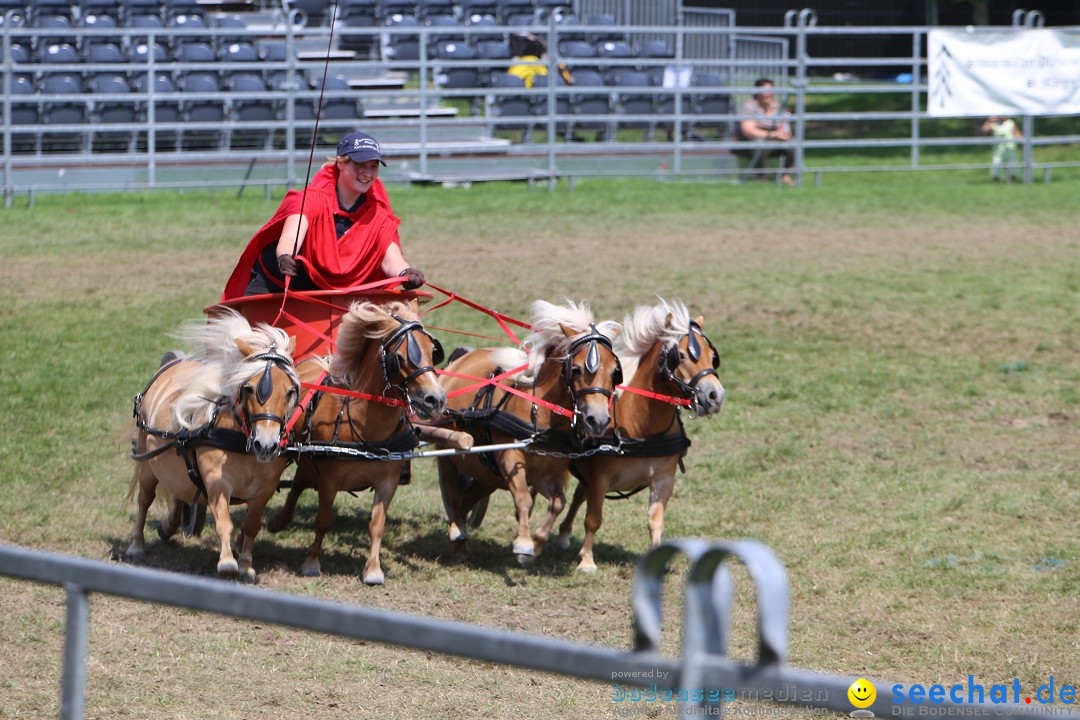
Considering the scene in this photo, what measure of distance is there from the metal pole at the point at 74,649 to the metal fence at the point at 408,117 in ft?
50.8

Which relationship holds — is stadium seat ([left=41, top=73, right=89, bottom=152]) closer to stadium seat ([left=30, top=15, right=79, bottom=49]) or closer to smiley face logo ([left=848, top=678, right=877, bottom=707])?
stadium seat ([left=30, top=15, right=79, bottom=49])

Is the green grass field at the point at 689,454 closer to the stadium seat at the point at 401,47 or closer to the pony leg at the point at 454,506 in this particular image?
the pony leg at the point at 454,506

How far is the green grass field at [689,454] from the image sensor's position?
5.59 m

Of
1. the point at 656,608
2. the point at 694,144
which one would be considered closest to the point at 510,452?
the point at 656,608

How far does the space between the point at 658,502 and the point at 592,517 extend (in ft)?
1.24

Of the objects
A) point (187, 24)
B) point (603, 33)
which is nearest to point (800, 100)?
point (603, 33)

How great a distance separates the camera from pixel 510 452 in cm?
716

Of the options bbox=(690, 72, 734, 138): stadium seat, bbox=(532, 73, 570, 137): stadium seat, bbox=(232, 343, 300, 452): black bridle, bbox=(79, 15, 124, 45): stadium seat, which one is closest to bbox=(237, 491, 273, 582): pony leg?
bbox=(232, 343, 300, 452): black bridle

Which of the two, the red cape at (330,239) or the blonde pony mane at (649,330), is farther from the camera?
the red cape at (330,239)

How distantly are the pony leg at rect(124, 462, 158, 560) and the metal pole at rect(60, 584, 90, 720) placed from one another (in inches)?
182

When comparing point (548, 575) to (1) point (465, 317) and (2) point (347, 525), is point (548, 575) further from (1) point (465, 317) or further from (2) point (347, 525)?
(1) point (465, 317)

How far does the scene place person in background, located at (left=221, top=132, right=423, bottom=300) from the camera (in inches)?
289

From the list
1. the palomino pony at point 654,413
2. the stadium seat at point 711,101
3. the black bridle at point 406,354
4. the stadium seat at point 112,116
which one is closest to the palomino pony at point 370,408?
the black bridle at point 406,354

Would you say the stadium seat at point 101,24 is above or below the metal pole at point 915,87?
above
